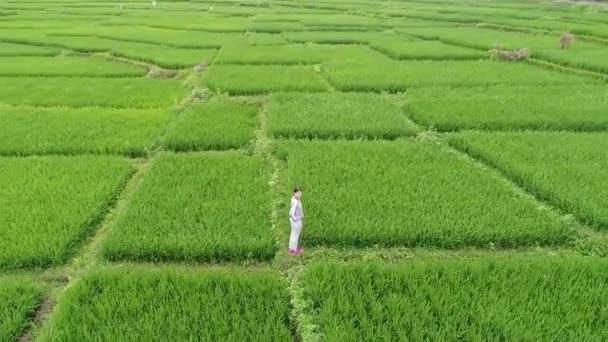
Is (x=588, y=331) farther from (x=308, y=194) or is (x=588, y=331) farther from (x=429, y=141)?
(x=429, y=141)

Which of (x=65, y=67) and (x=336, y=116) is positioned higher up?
(x=65, y=67)

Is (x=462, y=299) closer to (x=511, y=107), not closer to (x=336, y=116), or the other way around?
(x=336, y=116)

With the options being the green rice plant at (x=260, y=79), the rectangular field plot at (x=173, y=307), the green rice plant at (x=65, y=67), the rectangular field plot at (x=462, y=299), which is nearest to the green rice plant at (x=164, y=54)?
the green rice plant at (x=65, y=67)

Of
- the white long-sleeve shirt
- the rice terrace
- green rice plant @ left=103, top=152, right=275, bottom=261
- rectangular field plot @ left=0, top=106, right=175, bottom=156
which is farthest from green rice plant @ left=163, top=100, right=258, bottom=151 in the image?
the white long-sleeve shirt

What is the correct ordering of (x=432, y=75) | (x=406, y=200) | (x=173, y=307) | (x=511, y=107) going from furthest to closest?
(x=432, y=75)
(x=511, y=107)
(x=406, y=200)
(x=173, y=307)

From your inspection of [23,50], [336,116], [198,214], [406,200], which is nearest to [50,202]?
[198,214]

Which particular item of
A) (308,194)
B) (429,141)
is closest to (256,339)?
(308,194)
